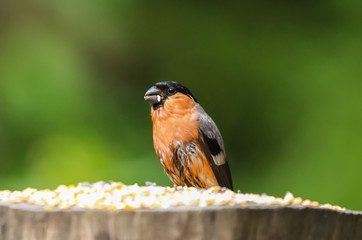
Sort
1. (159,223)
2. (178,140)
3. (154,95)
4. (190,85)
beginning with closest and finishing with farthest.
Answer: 1. (159,223)
2. (178,140)
3. (154,95)
4. (190,85)

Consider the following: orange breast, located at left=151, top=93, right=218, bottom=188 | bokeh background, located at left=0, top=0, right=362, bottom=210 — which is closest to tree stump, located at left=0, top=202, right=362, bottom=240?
orange breast, located at left=151, top=93, right=218, bottom=188

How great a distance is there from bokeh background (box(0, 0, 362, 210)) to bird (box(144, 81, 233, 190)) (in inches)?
57.5

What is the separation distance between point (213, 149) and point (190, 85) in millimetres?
2248

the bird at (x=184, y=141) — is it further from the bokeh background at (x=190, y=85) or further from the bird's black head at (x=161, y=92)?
the bokeh background at (x=190, y=85)

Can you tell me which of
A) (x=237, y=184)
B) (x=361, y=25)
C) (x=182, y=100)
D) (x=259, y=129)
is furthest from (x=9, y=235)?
(x=361, y=25)

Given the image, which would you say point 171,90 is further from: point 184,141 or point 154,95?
point 184,141

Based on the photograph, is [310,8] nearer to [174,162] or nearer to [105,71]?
[105,71]

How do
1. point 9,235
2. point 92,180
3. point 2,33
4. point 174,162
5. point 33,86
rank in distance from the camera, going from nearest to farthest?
point 9,235, point 174,162, point 92,180, point 33,86, point 2,33

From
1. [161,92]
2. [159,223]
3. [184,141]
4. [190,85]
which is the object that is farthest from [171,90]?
[190,85]

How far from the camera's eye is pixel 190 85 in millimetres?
5863

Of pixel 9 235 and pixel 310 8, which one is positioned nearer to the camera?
pixel 9 235

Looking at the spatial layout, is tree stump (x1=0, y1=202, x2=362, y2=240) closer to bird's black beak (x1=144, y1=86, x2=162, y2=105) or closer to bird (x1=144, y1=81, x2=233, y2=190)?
bird (x1=144, y1=81, x2=233, y2=190)

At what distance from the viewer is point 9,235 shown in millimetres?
1989

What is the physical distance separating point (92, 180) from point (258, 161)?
55.6 inches
